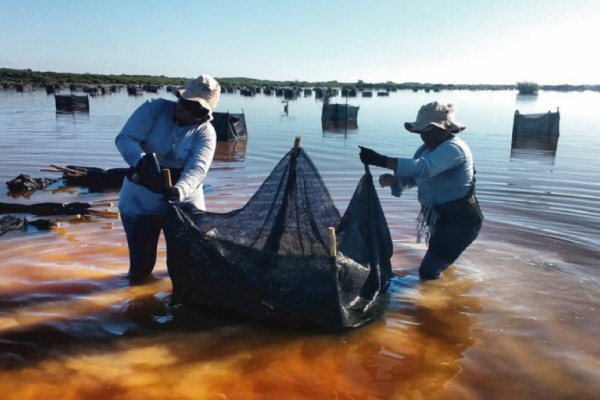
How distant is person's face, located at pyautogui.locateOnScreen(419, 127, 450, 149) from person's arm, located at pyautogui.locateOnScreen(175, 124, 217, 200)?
1910mm

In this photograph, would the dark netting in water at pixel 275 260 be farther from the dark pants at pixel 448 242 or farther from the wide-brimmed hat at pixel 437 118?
the wide-brimmed hat at pixel 437 118

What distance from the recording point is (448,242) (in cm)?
469

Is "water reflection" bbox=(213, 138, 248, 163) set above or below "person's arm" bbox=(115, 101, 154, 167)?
below

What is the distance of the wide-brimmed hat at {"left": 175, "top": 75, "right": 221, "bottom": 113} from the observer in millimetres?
3721

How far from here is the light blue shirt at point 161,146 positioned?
3.76 m

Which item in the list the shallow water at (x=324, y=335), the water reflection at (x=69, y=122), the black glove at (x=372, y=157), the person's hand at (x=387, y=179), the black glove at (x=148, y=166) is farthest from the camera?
the water reflection at (x=69, y=122)

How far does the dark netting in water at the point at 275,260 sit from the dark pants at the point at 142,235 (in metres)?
0.40

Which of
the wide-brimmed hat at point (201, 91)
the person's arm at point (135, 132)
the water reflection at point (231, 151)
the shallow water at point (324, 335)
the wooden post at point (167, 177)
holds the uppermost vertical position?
the wide-brimmed hat at point (201, 91)

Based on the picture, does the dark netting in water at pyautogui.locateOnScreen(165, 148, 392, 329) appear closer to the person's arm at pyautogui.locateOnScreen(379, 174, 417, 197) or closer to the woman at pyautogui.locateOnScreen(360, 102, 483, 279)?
the woman at pyautogui.locateOnScreen(360, 102, 483, 279)

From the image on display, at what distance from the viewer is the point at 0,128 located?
1972 cm

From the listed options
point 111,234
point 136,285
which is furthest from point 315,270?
point 111,234

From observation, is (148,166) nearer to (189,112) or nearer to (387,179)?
(189,112)

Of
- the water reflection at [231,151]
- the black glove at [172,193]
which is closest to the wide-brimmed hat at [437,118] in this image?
the black glove at [172,193]

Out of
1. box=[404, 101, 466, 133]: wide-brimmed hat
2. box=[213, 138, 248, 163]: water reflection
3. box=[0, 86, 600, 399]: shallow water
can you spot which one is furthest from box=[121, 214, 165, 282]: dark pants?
box=[213, 138, 248, 163]: water reflection
